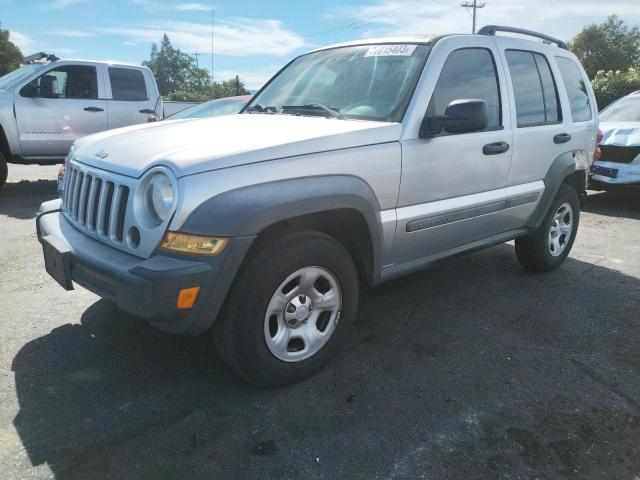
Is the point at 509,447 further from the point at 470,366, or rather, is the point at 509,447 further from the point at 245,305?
the point at 245,305

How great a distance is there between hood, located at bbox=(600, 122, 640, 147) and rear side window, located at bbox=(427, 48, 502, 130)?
16.8 feet

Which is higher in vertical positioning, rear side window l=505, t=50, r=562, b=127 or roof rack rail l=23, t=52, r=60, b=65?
roof rack rail l=23, t=52, r=60, b=65

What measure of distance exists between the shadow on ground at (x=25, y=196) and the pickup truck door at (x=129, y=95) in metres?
1.56

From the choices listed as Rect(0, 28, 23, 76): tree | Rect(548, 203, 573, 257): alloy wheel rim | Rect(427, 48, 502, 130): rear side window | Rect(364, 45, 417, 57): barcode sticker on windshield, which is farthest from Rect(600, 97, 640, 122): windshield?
Rect(0, 28, 23, 76): tree

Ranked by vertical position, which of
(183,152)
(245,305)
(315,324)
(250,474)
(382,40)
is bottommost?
(250,474)

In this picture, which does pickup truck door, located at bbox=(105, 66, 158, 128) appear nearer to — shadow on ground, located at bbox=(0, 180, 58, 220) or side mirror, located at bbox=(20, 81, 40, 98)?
side mirror, located at bbox=(20, 81, 40, 98)

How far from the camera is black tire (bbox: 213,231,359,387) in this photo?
8.04ft

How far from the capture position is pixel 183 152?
2.43 metres

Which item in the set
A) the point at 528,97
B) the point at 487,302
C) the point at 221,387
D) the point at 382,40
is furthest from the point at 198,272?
the point at 528,97

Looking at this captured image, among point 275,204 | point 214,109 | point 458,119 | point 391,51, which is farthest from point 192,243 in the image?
point 214,109

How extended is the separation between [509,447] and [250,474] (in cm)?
116

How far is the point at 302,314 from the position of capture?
2738mm

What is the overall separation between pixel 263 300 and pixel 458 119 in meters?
1.49

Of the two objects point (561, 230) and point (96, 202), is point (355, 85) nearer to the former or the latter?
point (96, 202)
